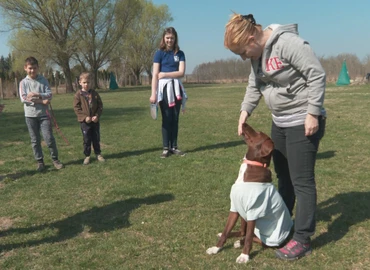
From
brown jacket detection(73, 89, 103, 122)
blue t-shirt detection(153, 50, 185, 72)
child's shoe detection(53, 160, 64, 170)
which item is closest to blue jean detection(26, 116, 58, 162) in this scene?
child's shoe detection(53, 160, 64, 170)

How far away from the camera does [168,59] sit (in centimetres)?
668

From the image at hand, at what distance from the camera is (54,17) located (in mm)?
36094

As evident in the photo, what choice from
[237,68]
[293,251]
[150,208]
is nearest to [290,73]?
[293,251]

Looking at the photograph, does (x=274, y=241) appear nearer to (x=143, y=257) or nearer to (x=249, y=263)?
(x=249, y=263)

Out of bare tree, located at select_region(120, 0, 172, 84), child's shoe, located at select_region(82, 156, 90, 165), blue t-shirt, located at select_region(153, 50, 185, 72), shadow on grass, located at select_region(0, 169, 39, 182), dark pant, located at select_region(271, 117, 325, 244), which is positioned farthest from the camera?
bare tree, located at select_region(120, 0, 172, 84)

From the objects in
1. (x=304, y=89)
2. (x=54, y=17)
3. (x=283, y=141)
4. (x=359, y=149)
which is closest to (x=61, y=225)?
(x=283, y=141)

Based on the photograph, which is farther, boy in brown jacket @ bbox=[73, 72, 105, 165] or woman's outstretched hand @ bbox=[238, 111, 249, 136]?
boy in brown jacket @ bbox=[73, 72, 105, 165]

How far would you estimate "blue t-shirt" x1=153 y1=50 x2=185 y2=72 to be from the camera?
6.68m

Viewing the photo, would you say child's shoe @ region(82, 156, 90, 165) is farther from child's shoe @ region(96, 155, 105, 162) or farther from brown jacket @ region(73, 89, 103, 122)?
brown jacket @ region(73, 89, 103, 122)

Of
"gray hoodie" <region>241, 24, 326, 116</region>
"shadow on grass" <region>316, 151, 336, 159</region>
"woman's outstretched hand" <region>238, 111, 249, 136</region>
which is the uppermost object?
"gray hoodie" <region>241, 24, 326, 116</region>

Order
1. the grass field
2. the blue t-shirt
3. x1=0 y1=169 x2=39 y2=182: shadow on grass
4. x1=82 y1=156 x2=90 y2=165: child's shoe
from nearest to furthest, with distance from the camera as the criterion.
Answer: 1. the grass field
2. x1=0 y1=169 x2=39 y2=182: shadow on grass
3. the blue t-shirt
4. x1=82 y1=156 x2=90 y2=165: child's shoe

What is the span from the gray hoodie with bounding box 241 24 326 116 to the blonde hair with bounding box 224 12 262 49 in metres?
0.17

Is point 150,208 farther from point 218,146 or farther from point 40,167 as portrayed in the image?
point 218,146

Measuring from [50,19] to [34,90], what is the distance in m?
33.5
